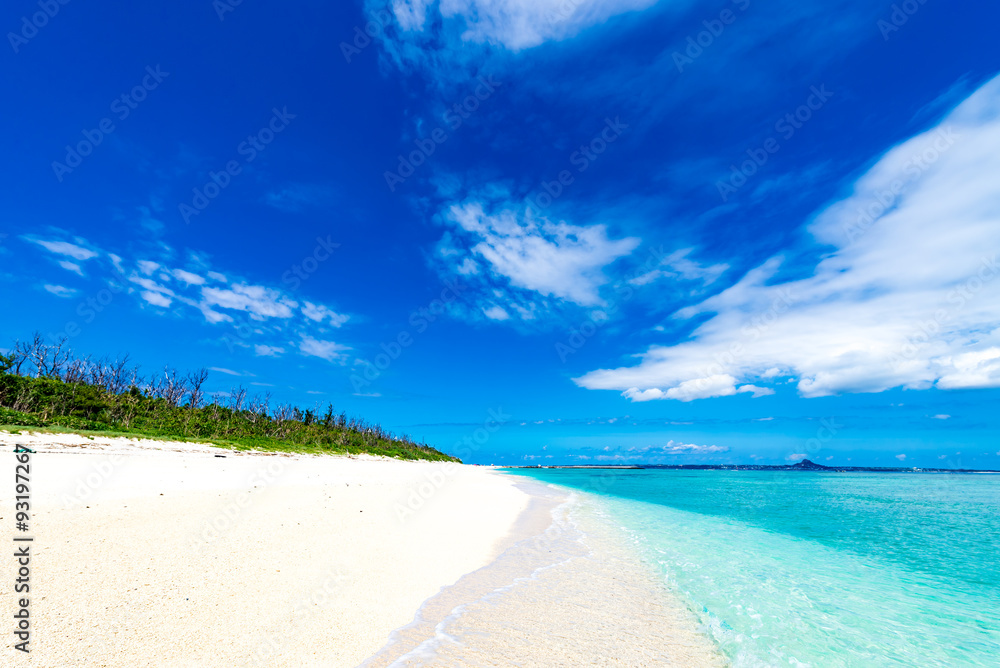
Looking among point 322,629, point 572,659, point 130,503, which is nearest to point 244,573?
point 322,629

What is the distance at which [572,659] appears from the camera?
4.84 meters

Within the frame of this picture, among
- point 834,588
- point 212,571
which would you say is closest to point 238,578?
point 212,571

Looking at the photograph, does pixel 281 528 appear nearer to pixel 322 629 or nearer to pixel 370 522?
pixel 370 522

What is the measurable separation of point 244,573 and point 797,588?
1101 centimetres

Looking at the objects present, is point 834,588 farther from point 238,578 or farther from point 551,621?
point 238,578

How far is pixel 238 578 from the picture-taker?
557cm

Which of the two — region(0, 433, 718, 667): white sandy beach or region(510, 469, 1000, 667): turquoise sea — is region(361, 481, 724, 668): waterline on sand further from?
region(510, 469, 1000, 667): turquoise sea

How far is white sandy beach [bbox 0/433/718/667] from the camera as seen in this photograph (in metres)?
3.89

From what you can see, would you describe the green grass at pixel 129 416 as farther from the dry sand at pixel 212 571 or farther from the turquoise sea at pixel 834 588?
the turquoise sea at pixel 834 588

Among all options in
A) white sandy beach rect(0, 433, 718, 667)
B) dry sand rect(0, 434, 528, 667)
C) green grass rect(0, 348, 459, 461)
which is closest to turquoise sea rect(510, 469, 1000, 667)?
white sandy beach rect(0, 433, 718, 667)

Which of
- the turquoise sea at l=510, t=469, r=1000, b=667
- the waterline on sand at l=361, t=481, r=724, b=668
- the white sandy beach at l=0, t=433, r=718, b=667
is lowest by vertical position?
the turquoise sea at l=510, t=469, r=1000, b=667

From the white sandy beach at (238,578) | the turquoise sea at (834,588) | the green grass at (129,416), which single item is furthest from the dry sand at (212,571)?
the green grass at (129,416)

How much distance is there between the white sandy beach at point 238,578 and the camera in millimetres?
3887

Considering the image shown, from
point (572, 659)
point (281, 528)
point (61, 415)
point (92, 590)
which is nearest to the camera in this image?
point (92, 590)
